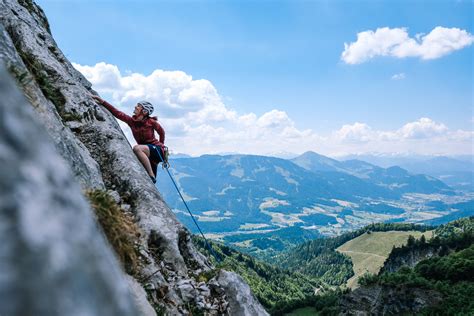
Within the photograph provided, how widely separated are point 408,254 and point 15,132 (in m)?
192

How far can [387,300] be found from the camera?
9056 cm

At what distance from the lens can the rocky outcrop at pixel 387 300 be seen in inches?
3351

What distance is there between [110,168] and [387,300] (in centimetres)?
9702

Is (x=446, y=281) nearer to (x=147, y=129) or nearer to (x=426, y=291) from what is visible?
(x=426, y=291)

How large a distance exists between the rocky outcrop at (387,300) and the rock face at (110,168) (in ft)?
301

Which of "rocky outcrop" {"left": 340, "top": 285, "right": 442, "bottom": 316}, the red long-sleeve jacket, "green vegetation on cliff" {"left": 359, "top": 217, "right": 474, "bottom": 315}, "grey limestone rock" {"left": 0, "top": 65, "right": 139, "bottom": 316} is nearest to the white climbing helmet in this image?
the red long-sleeve jacket

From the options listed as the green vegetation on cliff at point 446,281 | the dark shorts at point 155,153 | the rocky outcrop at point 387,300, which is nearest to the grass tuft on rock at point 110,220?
the dark shorts at point 155,153

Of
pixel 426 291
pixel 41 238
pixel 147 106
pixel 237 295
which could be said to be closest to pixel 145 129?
pixel 147 106

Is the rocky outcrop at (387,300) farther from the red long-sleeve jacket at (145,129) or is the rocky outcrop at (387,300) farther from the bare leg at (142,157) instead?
the bare leg at (142,157)

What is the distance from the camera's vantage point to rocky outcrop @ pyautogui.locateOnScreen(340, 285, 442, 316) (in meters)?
85.1

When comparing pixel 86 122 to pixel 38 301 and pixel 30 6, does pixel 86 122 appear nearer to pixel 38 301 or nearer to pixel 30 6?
pixel 30 6

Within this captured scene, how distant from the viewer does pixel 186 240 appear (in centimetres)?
1021

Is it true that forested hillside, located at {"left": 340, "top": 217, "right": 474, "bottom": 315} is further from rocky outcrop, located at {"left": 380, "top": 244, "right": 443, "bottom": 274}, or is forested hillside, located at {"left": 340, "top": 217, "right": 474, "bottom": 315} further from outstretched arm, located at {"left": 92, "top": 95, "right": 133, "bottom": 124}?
outstretched arm, located at {"left": 92, "top": 95, "right": 133, "bottom": 124}

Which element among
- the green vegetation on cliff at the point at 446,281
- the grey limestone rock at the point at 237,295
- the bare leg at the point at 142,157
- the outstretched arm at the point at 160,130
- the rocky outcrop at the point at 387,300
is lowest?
the rocky outcrop at the point at 387,300
